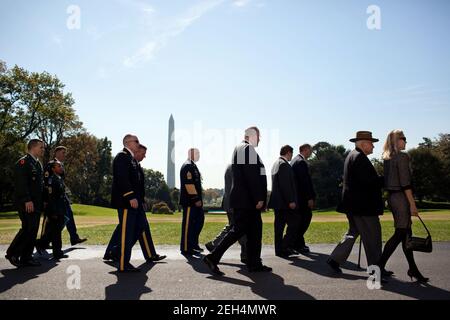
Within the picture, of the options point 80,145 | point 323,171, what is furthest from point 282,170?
point 323,171

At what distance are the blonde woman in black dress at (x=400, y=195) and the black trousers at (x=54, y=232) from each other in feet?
19.9

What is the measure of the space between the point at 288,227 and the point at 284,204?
54cm

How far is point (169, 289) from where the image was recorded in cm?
534

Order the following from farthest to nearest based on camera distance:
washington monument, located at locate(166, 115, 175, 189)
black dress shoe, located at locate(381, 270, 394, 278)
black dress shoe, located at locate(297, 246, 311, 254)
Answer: washington monument, located at locate(166, 115, 175, 189) → black dress shoe, located at locate(297, 246, 311, 254) → black dress shoe, located at locate(381, 270, 394, 278)

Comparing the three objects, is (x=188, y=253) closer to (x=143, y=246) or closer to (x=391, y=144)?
(x=143, y=246)

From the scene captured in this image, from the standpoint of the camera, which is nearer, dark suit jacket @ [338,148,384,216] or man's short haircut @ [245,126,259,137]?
dark suit jacket @ [338,148,384,216]

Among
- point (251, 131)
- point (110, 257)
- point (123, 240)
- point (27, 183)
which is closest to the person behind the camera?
point (123, 240)

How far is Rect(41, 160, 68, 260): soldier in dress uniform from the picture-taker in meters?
8.30

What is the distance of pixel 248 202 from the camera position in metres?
6.58

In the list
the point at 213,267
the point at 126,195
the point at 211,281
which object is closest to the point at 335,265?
the point at 213,267

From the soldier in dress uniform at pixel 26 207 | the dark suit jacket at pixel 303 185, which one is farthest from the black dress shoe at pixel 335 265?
the soldier in dress uniform at pixel 26 207

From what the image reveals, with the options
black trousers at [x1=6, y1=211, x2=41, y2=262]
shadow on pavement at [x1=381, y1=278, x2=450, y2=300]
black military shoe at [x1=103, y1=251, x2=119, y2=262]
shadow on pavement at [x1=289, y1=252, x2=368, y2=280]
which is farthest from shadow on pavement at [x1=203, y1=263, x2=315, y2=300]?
black trousers at [x1=6, y1=211, x2=41, y2=262]

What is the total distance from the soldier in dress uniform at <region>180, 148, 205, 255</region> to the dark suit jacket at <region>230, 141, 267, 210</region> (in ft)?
7.42

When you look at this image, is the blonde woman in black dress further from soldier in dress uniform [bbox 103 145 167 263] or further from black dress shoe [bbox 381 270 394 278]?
soldier in dress uniform [bbox 103 145 167 263]
